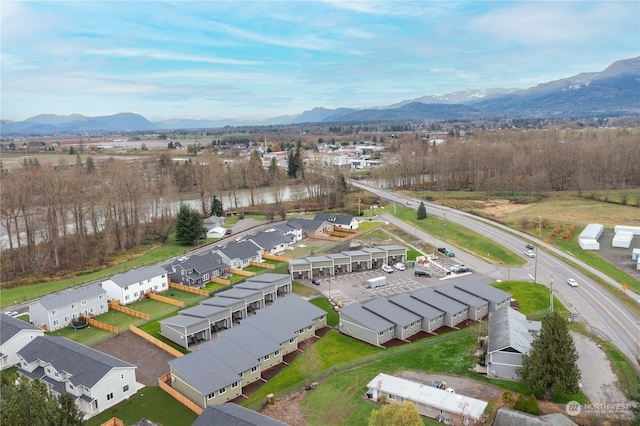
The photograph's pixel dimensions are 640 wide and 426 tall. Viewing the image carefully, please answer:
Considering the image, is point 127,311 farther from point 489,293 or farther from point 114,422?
point 489,293

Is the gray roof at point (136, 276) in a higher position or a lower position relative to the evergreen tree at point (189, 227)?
lower

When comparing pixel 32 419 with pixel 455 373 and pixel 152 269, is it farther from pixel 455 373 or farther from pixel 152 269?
pixel 152 269

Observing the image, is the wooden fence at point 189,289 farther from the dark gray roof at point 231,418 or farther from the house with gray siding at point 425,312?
the dark gray roof at point 231,418

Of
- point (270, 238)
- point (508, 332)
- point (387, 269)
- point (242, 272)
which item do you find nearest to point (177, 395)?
point (508, 332)

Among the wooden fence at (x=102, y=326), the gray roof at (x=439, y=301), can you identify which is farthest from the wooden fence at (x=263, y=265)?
the wooden fence at (x=102, y=326)

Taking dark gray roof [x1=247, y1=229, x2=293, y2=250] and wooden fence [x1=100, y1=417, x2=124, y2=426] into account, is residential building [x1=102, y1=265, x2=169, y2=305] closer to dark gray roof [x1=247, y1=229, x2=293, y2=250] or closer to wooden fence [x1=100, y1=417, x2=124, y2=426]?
dark gray roof [x1=247, y1=229, x2=293, y2=250]

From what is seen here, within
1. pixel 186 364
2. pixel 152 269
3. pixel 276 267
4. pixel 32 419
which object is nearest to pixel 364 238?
pixel 276 267

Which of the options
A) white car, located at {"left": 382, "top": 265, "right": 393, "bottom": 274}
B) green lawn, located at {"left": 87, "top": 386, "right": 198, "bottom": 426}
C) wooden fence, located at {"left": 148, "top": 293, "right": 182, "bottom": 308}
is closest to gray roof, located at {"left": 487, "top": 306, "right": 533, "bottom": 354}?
white car, located at {"left": 382, "top": 265, "right": 393, "bottom": 274}
